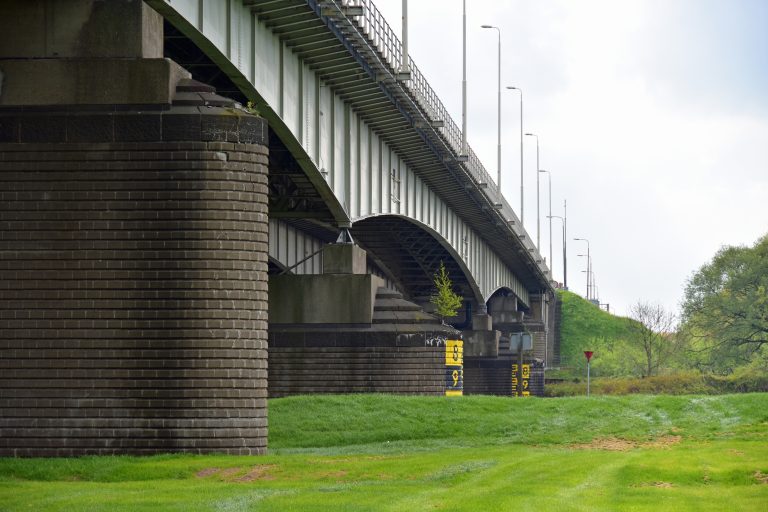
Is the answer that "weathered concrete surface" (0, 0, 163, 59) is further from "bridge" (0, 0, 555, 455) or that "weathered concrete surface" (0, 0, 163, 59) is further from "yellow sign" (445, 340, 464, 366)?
"yellow sign" (445, 340, 464, 366)

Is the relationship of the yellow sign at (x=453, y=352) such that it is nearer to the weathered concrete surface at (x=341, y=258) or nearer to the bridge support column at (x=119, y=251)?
the weathered concrete surface at (x=341, y=258)

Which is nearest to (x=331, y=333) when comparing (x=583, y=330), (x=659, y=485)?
(x=659, y=485)

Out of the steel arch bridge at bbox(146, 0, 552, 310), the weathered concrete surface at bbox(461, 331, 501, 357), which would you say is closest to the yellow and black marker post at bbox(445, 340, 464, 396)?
the steel arch bridge at bbox(146, 0, 552, 310)

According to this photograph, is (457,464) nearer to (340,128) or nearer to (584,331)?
(340,128)

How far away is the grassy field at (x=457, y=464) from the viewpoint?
21406 millimetres

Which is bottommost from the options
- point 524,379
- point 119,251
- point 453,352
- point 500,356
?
point 524,379

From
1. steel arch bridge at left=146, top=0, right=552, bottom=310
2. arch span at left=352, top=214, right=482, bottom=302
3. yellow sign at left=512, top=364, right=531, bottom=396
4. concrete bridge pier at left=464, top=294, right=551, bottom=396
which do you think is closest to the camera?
steel arch bridge at left=146, top=0, right=552, bottom=310

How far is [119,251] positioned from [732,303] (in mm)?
72204

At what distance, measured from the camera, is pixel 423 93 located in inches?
2183

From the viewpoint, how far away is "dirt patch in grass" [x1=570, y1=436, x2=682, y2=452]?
32.0m

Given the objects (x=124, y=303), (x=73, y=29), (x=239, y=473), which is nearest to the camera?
(x=239, y=473)

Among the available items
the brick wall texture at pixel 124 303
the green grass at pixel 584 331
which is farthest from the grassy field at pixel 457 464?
the green grass at pixel 584 331

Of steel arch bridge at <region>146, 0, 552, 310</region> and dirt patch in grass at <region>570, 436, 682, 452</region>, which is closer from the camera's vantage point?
dirt patch in grass at <region>570, 436, 682, 452</region>

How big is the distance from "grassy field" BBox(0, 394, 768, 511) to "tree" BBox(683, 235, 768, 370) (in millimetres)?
55542
